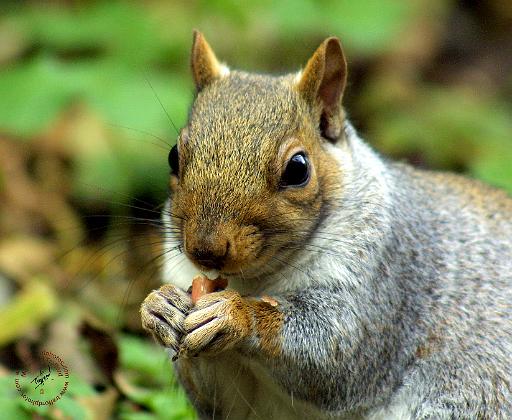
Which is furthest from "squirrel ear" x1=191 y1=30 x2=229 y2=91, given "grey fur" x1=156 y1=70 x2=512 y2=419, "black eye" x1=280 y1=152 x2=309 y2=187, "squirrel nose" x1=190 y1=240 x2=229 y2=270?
"squirrel nose" x1=190 y1=240 x2=229 y2=270

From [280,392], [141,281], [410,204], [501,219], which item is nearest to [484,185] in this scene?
[501,219]

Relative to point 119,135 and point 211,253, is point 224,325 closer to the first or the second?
point 211,253

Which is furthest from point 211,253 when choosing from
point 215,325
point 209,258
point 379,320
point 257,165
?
point 379,320

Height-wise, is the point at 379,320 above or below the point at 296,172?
below

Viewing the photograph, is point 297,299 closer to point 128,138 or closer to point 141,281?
point 141,281

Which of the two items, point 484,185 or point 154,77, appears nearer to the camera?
point 484,185

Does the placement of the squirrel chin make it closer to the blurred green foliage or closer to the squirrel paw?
the squirrel paw

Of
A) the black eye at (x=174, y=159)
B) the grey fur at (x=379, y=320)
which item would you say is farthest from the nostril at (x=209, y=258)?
the black eye at (x=174, y=159)
